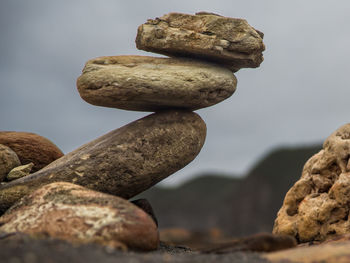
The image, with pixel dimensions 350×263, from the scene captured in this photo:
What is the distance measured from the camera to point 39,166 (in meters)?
16.2

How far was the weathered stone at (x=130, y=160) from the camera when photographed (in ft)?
44.5

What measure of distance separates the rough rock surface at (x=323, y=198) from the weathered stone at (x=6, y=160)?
927cm

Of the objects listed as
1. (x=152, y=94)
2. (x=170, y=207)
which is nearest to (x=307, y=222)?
(x=152, y=94)

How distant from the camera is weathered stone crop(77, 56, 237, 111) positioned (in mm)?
13500

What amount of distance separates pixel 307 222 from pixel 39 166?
9.77 metres

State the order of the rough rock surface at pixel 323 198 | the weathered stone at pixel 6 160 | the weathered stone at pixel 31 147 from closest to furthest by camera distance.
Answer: the rough rock surface at pixel 323 198 < the weathered stone at pixel 6 160 < the weathered stone at pixel 31 147

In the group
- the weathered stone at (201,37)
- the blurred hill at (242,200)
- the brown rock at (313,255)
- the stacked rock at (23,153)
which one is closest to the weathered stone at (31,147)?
the stacked rock at (23,153)

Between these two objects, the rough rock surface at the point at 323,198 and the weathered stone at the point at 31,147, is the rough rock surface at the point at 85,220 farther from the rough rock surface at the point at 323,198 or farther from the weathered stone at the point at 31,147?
the rough rock surface at the point at 323,198

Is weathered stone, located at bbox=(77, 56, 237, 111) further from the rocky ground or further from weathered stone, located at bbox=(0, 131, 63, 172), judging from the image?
weathered stone, located at bbox=(0, 131, 63, 172)

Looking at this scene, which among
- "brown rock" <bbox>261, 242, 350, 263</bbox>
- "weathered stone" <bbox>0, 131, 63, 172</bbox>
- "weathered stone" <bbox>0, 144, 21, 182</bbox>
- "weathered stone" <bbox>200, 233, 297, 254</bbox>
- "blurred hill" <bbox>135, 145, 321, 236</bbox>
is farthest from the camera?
"blurred hill" <bbox>135, 145, 321, 236</bbox>

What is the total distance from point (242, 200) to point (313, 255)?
3007cm

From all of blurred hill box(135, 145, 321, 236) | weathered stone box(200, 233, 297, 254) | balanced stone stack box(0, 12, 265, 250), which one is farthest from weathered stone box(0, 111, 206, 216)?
blurred hill box(135, 145, 321, 236)

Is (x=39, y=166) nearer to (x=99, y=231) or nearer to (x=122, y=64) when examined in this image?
(x=122, y=64)

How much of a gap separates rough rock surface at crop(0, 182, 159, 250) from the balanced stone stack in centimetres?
236
